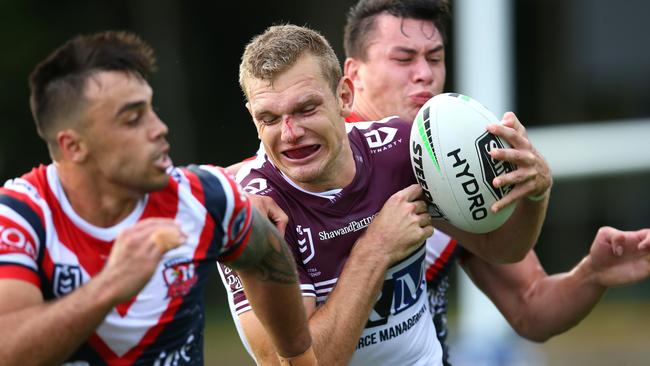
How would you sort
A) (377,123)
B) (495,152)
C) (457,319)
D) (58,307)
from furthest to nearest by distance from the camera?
(457,319), (377,123), (495,152), (58,307)

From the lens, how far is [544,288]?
19.5 ft

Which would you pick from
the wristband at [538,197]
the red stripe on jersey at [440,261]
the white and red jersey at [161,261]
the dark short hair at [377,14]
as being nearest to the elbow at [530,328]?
the red stripe on jersey at [440,261]

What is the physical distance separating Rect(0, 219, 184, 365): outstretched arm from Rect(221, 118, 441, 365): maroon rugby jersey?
127cm

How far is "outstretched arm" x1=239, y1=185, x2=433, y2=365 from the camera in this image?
4.38 metres

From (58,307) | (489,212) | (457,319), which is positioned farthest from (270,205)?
(457,319)

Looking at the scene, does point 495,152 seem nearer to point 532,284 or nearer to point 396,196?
point 396,196

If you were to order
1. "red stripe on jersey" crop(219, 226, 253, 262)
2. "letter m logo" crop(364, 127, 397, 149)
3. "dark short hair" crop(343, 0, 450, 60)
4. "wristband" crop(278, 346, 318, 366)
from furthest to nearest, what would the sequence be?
"dark short hair" crop(343, 0, 450, 60) → "letter m logo" crop(364, 127, 397, 149) → "wristband" crop(278, 346, 318, 366) → "red stripe on jersey" crop(219, 226, 253, 262)

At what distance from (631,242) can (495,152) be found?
1186mm

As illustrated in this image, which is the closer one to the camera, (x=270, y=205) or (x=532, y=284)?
(x=270, y=205)

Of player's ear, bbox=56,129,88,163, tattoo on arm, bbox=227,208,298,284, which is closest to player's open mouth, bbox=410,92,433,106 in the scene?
tattoo on arm, bbox=227,208,298,284

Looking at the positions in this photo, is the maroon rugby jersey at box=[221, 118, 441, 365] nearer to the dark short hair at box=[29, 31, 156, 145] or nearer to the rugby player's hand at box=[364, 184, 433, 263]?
the rugby player's hand at box=[364, 184, 433, 263]

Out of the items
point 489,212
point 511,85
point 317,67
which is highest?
point 317,67

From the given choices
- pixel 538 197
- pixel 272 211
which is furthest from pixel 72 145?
pixel 538 197

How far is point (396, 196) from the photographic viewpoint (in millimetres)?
4594
